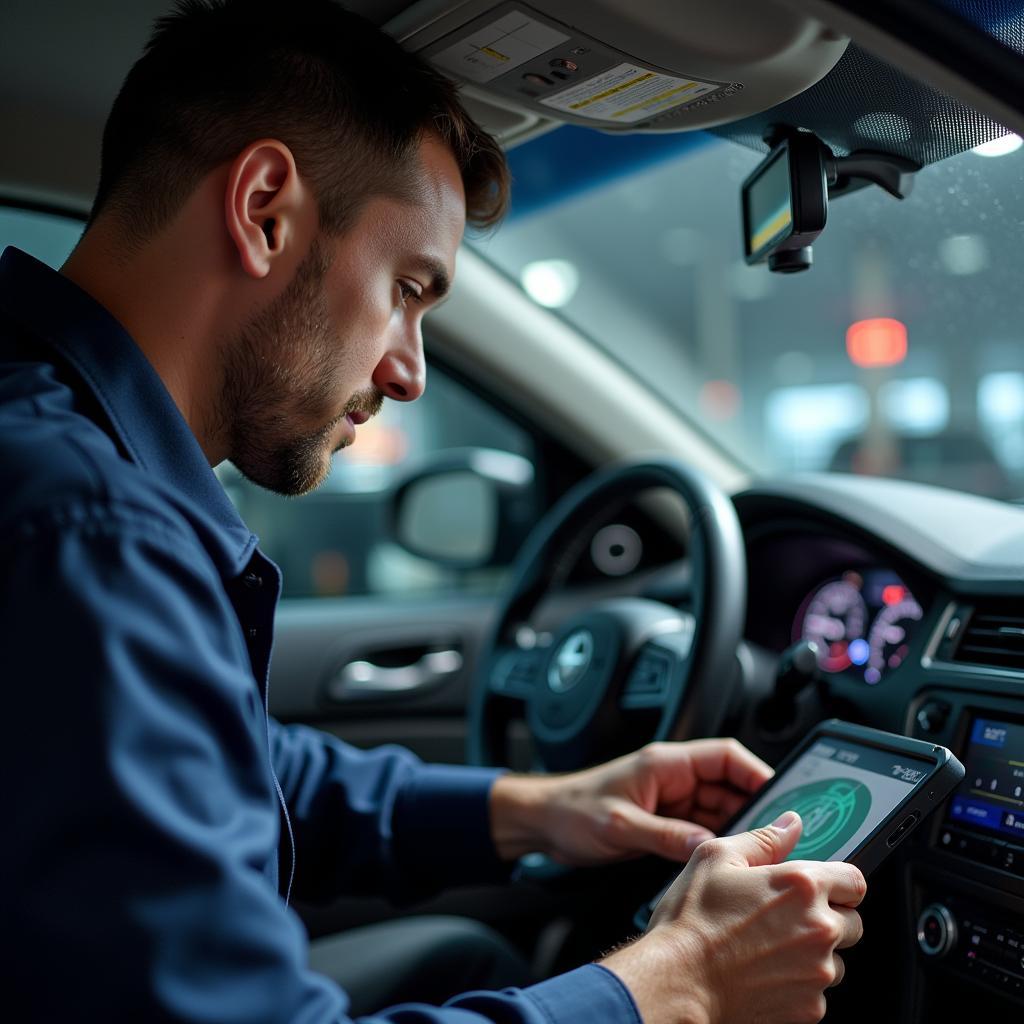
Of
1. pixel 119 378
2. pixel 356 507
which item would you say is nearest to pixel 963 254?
pixel 119 378

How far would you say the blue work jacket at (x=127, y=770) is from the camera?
635 millimetres

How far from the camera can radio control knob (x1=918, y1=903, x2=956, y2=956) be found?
45.1 inches

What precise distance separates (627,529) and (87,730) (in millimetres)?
1777

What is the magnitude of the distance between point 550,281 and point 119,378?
4.83 ft

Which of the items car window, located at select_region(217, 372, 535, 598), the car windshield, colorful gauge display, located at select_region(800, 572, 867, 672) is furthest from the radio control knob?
car window, located at select_region(217, 372, 535, 598)

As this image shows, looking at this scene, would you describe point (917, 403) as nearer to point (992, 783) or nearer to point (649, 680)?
point (649, 680)

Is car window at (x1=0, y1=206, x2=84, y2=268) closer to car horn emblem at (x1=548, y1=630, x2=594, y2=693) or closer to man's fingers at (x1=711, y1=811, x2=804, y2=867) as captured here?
car horn emblem at (x1=548, y1=630, x2=594, y2=693)

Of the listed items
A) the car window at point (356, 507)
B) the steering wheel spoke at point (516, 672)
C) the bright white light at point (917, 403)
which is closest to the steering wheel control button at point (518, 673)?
the steering wheel spoke at point (516, 672)

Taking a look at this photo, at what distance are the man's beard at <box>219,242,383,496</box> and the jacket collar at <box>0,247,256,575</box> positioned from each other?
137 millimetres

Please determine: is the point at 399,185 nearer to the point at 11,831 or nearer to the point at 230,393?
the point at 230,393

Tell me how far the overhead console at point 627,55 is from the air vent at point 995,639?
66cm

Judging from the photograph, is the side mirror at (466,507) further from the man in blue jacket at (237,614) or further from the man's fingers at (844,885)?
the man's fingers at (844,885)

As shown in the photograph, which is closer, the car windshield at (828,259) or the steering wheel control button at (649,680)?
the car windshield at (828,259)

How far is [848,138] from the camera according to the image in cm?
122
